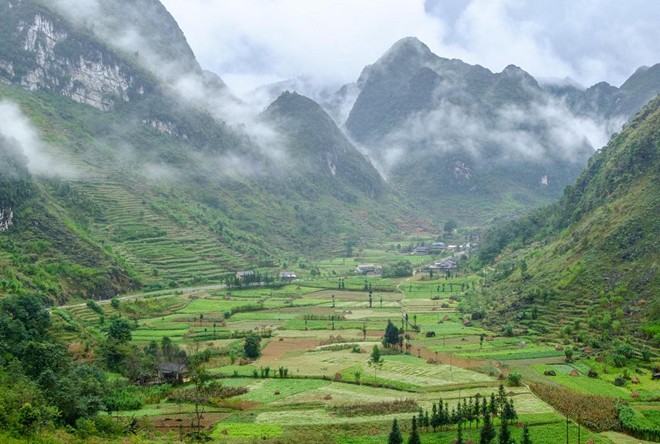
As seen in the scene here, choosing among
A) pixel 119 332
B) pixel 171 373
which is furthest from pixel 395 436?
pixel 119 332

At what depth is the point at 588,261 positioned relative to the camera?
80188mm

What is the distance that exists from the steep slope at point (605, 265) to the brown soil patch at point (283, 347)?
91.1 feet

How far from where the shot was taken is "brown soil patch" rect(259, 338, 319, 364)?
224 ft

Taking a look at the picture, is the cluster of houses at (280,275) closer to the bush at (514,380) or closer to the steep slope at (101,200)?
the steep slope at (101,200)

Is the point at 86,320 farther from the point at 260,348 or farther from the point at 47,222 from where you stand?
the point at 47,222

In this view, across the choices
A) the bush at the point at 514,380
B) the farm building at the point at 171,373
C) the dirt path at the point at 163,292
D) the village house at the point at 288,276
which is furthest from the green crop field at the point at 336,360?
the village house at the point at 288,276

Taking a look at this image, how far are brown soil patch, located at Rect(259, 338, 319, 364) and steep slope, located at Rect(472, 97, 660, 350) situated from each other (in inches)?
1093

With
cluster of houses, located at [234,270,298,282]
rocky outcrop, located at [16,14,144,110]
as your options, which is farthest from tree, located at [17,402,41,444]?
rocky outcrop, located at [16,14,144,110]

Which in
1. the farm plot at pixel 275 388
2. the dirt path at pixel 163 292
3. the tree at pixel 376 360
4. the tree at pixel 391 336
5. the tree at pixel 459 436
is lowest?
the tree at pixel 459 436

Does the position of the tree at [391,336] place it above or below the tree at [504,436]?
above

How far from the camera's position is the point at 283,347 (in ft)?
242

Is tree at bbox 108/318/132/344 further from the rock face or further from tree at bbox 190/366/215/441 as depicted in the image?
the rock face

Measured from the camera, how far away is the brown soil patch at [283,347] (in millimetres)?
68375

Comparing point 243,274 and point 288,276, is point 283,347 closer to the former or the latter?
point 243,274
